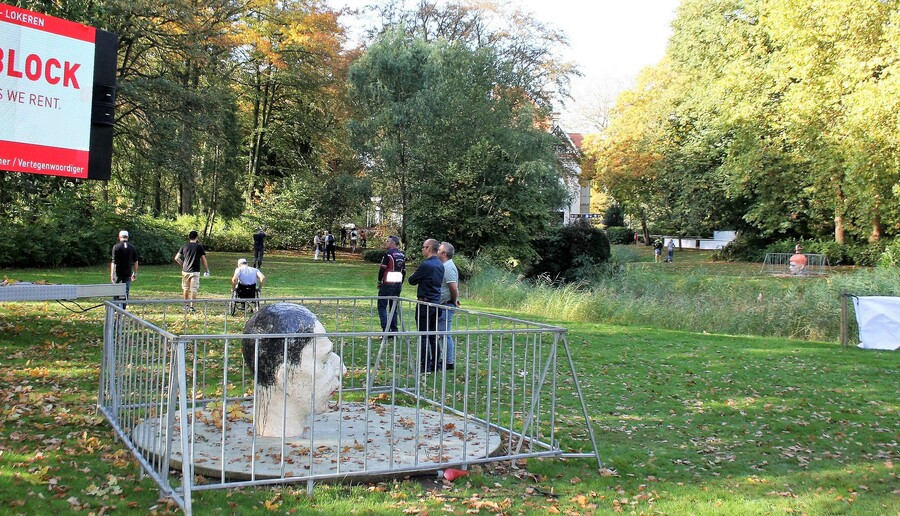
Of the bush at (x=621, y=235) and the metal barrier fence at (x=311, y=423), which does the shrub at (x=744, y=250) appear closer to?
the bush at (x=621, y=235)

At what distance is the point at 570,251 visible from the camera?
99.3ft

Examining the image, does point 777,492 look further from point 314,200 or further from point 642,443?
point 314,200

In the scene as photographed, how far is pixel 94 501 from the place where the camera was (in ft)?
16.6

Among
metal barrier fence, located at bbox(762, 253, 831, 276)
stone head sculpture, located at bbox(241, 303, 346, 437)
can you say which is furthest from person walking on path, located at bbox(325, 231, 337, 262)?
stone head sculpture, located at bbox(241, 303, 346, 437)

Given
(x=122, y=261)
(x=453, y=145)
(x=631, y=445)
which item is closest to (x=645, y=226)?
(x=453, y=145)

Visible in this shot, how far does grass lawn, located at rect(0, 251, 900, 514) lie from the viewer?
5.39m

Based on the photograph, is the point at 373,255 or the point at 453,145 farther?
the point at 373,255

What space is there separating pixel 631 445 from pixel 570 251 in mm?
23212

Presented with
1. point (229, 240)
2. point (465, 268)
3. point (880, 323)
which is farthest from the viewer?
point (229, 240)

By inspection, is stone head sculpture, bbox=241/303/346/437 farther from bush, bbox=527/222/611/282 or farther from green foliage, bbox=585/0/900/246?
green foliage, bbox=585/0/900/246

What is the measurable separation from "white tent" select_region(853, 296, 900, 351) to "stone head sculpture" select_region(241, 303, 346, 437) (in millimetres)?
11990

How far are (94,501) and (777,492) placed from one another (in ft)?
17.2

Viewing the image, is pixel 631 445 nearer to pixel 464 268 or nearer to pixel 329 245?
pixel 464 268

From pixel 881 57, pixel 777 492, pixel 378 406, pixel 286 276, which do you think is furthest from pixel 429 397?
pixel 881 57
